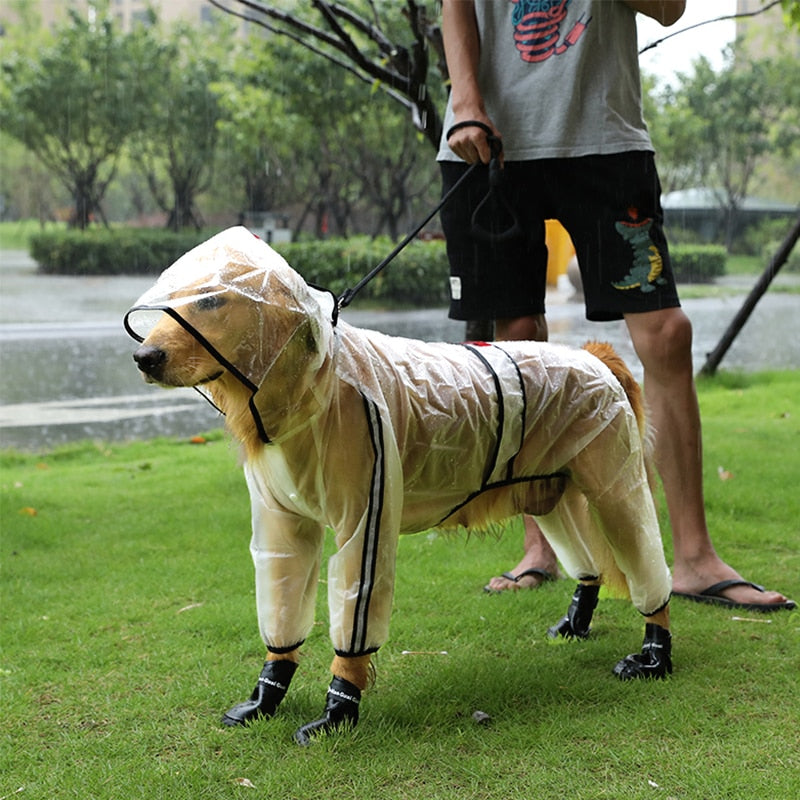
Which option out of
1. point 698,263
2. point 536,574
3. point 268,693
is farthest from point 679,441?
point 698,263

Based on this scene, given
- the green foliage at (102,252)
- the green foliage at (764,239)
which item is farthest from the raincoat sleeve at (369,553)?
the green foliage at (764,239)

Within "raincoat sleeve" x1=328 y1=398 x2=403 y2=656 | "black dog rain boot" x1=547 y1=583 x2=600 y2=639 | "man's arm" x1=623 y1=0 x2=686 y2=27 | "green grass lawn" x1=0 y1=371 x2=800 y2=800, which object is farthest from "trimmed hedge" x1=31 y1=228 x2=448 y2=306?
"raincoat sleeve" x1=328 y1=398 x2=403 y2=656

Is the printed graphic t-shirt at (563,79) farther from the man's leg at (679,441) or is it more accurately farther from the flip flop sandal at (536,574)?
the flip flop sandal at (536,574)

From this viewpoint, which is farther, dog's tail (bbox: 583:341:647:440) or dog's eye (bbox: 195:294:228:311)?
dog's tail (bbox: 583:341:647:440)

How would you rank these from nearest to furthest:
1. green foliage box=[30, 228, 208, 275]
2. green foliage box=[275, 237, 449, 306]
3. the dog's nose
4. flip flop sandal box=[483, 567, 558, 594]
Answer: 1. the dog's nose
2. flip flop sandal box=[483, 567, 558, 594]
3. green foliage box=[275, 237, 449, 306]
4. green foliage box=[30, 228, 208, 275]

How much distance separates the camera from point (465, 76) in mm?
3242

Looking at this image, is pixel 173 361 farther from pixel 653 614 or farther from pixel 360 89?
pixel 360 89

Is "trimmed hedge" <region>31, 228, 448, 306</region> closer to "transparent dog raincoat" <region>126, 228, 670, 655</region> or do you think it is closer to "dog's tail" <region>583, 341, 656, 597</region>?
"dog's tail" <region>583, 341, 656, 597</region>

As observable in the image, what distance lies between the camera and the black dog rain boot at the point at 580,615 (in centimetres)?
311

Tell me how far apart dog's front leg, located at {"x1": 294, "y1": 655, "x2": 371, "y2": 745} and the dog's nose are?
83cm

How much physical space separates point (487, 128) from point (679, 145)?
26120 millimetres

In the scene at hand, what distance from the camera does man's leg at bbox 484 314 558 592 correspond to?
3.44 metres

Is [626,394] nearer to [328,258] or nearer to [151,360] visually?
[151,360]

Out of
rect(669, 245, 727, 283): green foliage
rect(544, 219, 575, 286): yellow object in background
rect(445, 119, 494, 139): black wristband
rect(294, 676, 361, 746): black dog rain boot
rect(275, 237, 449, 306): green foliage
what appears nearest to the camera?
rect(294, 676, 361, 746): black dog rain boot
